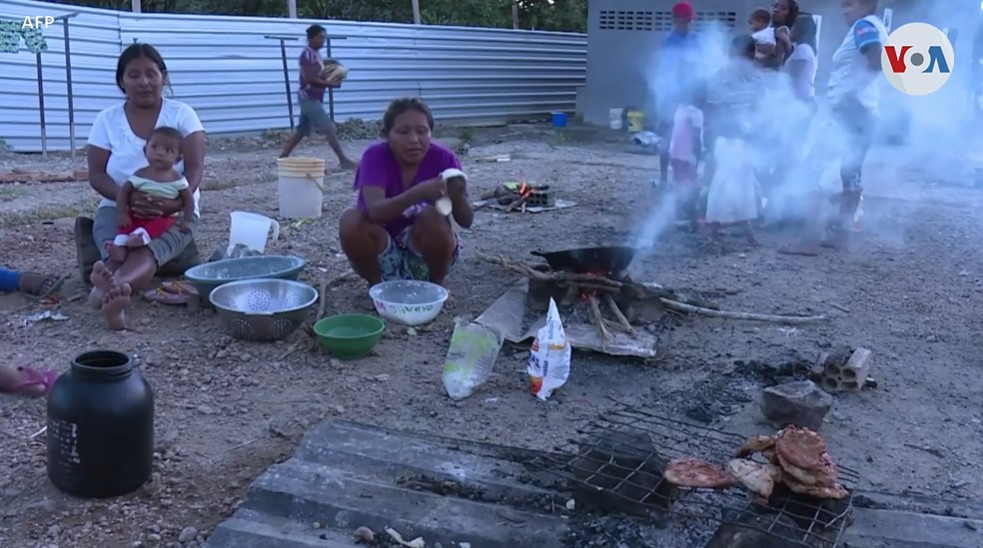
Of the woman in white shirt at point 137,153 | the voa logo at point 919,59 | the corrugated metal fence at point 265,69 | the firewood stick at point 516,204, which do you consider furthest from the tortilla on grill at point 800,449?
the corrugated metal fence at point 265,69

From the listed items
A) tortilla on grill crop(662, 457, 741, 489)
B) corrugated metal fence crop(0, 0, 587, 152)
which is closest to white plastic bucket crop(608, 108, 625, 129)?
corrugated metal fence crop(0, 0, 587, 152)

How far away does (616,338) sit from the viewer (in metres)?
4.23

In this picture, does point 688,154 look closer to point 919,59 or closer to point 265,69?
point 919,59

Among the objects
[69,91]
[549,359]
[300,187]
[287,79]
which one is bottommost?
[549,359]

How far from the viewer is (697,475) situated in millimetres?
2600

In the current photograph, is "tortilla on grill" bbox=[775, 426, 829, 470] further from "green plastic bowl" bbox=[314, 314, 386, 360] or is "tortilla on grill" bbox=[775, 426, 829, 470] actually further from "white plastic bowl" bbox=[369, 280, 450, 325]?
"white plastic bowl" bbox=[369, 280, 450, 325]

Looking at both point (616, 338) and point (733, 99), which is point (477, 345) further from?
point (733, 99)

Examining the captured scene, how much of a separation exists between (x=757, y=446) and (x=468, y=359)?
4.55 ft

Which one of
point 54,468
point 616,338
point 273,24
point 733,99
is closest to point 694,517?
point 616,338

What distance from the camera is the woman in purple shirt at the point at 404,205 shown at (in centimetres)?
449

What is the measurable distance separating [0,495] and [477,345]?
182cm

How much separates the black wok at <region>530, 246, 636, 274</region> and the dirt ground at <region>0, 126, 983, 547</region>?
0.51m

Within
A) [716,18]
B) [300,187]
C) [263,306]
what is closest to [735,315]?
[263,306]

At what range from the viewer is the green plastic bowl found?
402 centimetres
